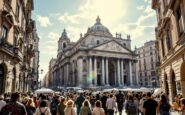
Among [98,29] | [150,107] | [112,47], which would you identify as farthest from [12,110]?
[98,29]

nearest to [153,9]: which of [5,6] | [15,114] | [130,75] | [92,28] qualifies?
[5,6]

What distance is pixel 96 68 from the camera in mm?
59375

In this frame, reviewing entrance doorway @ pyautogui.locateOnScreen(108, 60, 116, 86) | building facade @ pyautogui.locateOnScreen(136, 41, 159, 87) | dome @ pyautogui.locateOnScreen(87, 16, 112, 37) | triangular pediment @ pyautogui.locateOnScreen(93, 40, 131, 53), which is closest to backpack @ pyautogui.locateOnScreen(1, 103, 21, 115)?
triangular pediment @ pyautogui.locateOnScreen(93, 40, 131, 53)

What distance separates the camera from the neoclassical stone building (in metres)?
58.0

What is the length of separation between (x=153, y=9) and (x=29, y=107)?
2016 cm

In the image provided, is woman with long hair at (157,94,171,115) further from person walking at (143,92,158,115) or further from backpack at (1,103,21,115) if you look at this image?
backpack at (1,103,21,115)

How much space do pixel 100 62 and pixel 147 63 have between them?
94.5 feet

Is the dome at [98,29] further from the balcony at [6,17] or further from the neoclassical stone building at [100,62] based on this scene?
the balcony at [6,17]

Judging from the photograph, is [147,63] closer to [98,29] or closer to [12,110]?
[98,29]

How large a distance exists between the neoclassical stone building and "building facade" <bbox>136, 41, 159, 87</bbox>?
13.0m

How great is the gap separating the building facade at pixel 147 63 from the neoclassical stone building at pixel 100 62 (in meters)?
13.0

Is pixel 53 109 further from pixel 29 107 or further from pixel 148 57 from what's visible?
pixel 148 57

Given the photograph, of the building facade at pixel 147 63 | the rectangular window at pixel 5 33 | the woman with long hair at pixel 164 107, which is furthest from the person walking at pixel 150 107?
the building facade at pixel 147 63

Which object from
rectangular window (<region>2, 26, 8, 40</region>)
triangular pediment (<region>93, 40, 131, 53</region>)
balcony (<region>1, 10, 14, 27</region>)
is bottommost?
rectangular window (<region>2, 26, 8, 40</region>)
